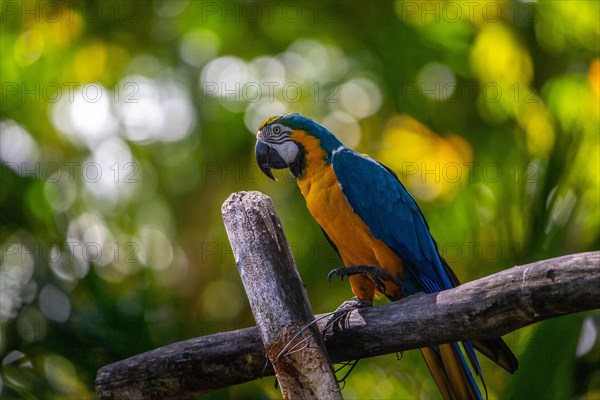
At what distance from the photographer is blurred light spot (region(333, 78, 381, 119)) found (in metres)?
5.59

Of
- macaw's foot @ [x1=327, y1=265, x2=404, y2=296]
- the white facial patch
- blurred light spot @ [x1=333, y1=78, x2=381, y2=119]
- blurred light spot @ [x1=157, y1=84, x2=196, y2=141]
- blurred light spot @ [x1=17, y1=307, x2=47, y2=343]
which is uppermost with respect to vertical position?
blurred light spot @ [x1=157, y1=84, x2=196, y2=141]

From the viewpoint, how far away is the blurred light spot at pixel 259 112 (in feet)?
18.4

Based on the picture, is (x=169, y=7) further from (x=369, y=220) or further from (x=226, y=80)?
(x=369, y=220)

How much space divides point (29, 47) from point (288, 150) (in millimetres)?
3471

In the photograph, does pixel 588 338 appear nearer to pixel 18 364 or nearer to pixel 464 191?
pixel 464 191

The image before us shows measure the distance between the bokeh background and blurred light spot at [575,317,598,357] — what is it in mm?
14

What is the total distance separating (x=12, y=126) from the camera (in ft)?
17.6

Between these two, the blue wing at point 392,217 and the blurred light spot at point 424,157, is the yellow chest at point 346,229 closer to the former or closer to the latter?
the blue wing at point 392,217

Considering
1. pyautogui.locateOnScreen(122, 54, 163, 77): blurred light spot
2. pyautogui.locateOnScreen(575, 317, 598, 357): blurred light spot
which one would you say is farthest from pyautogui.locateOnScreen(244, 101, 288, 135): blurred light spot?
pyautogui.locateOnScreen(575, 317, 598, 357): blurred light spot

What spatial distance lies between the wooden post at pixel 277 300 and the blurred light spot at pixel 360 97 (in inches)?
125

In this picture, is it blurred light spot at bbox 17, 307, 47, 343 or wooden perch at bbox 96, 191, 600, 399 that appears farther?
blurred light spot at bbox 17, 307, 47, 343

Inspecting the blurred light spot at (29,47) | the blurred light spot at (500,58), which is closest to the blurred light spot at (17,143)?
the blurred light spot at (29,47)

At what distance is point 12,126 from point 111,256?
155 centimetres

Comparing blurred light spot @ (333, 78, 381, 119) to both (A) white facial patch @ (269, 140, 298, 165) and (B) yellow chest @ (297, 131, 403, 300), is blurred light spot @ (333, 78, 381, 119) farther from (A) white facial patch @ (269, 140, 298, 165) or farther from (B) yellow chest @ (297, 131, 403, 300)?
(B) yellow chest @ (297, 131, 403, 300)
